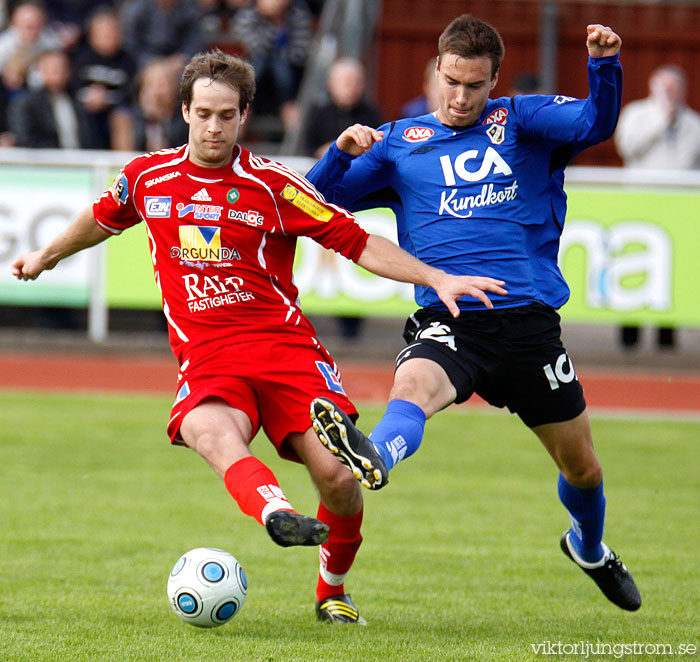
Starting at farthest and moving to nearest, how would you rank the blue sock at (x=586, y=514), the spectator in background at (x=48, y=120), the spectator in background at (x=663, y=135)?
the spectator in background at (x=663, y=135)
the spectator in background at (x=48, y=120)
the blue sock at (x=586, y=514)

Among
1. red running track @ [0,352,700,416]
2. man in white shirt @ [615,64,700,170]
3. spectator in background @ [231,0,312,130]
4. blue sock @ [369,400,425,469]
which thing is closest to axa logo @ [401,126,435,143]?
blue sock @ [369,400,425,469]

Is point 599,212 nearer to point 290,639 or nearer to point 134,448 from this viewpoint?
point 134,448

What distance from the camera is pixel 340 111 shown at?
A: 1253 cm

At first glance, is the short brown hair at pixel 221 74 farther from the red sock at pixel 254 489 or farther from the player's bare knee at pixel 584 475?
the player's bare knee at pixel 584 475

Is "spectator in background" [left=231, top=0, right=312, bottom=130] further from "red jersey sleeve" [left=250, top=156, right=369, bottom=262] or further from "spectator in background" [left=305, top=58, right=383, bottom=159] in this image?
"red jersey sleeve" [left=250, top=156, right=369, bottom=262]

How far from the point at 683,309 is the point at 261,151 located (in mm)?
5055

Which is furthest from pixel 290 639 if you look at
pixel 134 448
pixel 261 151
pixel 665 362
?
pixel 261 151

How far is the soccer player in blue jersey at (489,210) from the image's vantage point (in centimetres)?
493

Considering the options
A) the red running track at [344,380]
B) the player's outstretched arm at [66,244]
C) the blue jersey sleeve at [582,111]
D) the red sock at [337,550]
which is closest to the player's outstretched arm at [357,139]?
the blue jersey sleeve at [582,111]

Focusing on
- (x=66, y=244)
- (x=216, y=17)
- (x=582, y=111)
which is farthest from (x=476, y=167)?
(x=216, y=17)

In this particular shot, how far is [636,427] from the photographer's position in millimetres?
10344

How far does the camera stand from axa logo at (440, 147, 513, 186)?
514 centimetres

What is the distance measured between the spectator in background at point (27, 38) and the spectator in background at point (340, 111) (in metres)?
3.08

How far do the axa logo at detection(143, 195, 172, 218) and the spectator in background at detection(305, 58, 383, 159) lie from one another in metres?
7.33
